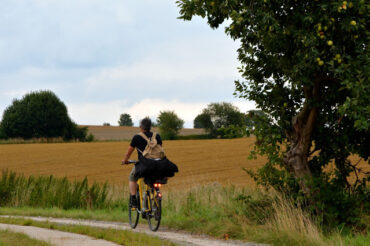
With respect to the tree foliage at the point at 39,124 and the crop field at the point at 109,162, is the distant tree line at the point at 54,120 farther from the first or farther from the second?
the crop field at the point at 109,162

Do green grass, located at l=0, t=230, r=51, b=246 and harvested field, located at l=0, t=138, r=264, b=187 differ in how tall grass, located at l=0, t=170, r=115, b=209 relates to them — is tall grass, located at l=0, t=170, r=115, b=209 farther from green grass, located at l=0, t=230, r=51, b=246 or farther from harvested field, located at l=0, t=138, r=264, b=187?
harvested field, located at l=0, t=138, r=264, b=187

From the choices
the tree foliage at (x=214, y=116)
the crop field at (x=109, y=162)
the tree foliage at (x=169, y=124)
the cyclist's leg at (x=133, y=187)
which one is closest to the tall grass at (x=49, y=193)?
the cyclist's leg at (x=133, y=187)

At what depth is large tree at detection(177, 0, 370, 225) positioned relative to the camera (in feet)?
29.5

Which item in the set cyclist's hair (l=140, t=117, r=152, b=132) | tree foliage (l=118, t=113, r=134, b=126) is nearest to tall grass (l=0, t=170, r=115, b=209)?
cyclist's hair (l=140, t=117, r=152, b=132)

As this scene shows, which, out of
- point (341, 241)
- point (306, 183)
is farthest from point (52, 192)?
point (341, 241)

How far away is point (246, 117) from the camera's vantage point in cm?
1130

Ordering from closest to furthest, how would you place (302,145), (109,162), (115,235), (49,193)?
(115,235)
(302,145)
(49,193)
(109,162)

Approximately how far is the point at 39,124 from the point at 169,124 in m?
25.3

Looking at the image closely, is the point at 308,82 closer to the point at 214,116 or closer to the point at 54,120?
the point at 214,116

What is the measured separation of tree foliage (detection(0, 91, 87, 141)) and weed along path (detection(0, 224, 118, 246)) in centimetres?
7410

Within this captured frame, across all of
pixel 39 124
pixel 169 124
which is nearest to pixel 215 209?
pixel 169 124

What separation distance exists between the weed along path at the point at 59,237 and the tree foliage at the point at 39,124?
74.1m

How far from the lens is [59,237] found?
31.6 ft

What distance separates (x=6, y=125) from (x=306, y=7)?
8240 centimetres
